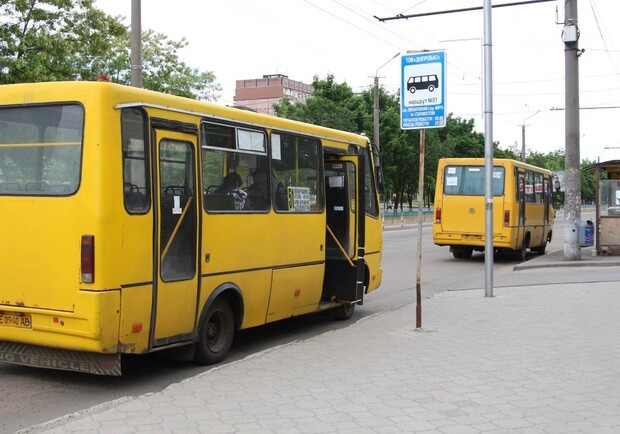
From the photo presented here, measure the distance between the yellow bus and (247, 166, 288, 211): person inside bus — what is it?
11.9 meters

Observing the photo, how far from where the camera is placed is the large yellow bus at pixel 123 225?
5.65 meters

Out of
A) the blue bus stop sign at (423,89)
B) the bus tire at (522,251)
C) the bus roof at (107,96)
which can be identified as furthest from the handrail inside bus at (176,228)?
the bus tire at (522,251)

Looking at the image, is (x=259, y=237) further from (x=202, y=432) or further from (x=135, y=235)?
(x=202, y=432)

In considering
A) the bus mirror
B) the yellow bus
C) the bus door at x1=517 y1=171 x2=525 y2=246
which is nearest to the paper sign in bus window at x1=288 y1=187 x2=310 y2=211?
the bus mirror

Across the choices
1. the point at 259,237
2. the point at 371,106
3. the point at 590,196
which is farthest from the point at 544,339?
the point at 590,196

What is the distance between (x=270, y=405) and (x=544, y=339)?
13.2 ft

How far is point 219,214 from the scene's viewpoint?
22.7 feet

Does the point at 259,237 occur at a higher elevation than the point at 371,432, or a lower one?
higher

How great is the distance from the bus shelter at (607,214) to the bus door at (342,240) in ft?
37.7

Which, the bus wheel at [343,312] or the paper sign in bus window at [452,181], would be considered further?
the paper sign in bus window at [452,181]

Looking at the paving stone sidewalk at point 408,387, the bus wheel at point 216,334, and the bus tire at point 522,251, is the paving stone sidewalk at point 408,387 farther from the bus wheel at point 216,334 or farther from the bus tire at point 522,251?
the bus tire at point 522,251

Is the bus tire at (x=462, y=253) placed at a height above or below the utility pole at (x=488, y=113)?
below

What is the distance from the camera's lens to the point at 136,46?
43.3 ft

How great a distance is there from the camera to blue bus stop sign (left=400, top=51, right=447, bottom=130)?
Answer: 8.37 metres
